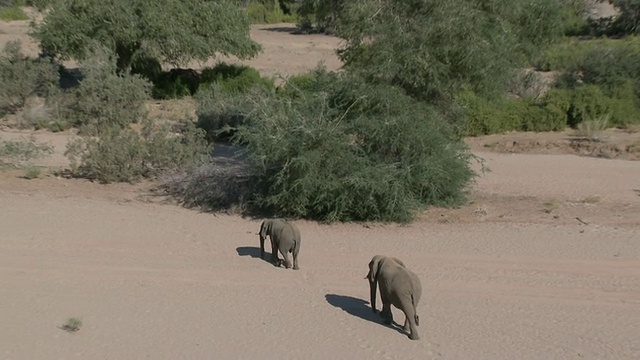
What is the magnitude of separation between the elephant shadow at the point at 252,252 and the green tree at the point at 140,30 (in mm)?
17826

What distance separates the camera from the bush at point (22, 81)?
90.9 ft

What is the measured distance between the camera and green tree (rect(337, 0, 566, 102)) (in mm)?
17281

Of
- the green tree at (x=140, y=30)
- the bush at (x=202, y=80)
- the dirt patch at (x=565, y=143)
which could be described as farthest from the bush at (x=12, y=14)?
the dirt patch at (x=565, y=143)

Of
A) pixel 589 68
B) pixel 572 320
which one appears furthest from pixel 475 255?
pixel 589 68

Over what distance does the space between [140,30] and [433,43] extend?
16024 mm

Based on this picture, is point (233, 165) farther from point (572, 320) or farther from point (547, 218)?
point (572, 320)

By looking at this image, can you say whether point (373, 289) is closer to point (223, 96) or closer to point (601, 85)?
point (223, 96)

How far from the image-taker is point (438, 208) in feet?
55.8

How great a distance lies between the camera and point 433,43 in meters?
17.4

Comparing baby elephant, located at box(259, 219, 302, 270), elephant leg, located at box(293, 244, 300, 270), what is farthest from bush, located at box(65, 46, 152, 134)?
elephant leg, located at box(293, 244, 300, 270)

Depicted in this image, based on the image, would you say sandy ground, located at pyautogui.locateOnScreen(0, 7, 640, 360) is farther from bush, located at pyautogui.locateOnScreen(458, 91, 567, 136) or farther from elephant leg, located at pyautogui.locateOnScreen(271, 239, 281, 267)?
bush, located at pyautogui.locateOnScreen(458, 91, 567, 136)

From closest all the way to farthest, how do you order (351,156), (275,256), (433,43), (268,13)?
(275,256) → (351,156) → (433,43) → (268,13)

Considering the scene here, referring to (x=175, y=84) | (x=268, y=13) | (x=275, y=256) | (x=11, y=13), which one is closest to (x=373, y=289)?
(x=275, y=256)

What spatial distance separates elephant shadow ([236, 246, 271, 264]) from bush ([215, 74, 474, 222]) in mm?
1837
